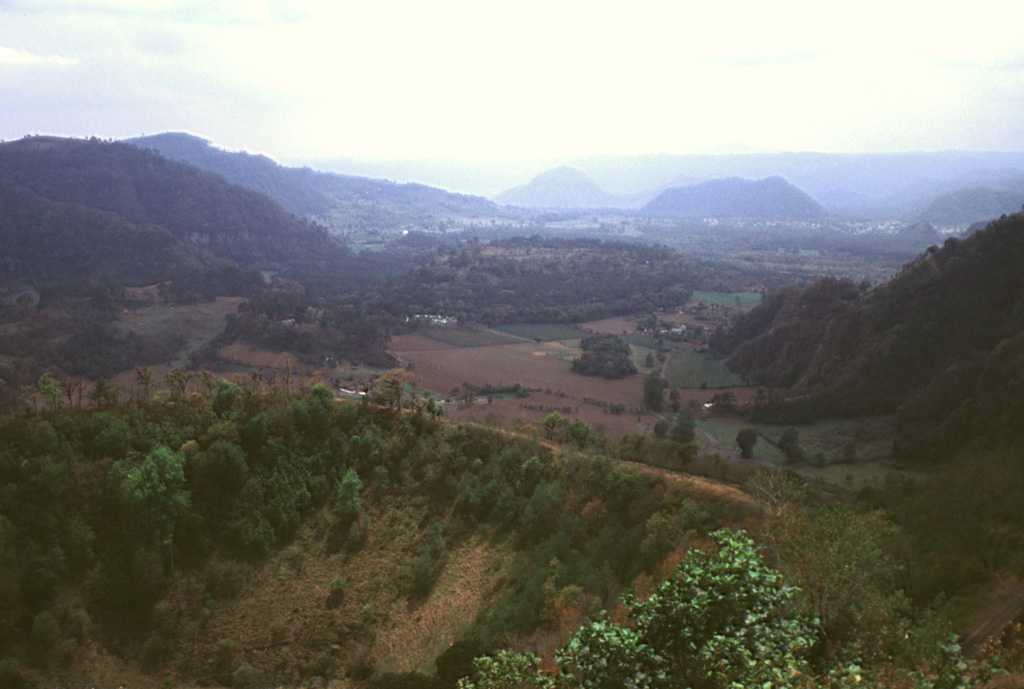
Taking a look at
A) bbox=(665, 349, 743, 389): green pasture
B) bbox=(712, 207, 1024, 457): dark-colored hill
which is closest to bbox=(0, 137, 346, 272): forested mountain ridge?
bbox=(665, 349, 743, 389): green pasture

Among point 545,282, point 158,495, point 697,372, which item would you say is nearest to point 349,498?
point 158,495

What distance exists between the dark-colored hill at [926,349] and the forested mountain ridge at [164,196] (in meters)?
134

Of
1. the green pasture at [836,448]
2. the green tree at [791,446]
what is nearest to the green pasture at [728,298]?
the green pasture at [836,448]

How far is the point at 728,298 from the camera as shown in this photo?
124812mm

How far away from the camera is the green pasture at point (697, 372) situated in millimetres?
74688

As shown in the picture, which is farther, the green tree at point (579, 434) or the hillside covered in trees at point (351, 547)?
the green tree at point (579, 434)

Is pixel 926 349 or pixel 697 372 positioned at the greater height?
pixel 926 349

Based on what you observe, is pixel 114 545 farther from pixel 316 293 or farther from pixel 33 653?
pixel 316 293

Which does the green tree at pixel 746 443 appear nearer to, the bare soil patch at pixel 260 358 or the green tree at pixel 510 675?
the green tree at pixel 510 675

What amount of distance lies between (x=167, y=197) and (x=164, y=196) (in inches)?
41.1

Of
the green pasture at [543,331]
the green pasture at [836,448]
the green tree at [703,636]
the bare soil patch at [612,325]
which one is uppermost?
the green tree at [703,636]

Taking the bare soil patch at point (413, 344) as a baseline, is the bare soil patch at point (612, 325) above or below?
above

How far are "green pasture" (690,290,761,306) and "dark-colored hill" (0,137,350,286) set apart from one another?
9591 centimetres

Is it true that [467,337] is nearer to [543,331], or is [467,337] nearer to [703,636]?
[543,331]
